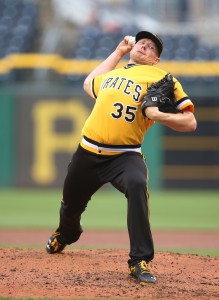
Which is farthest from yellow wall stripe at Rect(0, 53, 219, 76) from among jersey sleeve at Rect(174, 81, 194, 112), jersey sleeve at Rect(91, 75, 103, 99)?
jersey sleeve at Rect(174, 81, 194, 112)

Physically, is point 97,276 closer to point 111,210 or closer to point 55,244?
point 55,244

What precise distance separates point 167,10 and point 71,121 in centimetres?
527

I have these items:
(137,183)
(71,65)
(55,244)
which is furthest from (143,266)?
(71,65)

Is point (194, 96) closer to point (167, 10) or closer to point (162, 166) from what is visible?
point (162, 166)

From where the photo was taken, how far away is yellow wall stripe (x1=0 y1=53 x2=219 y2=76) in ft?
50.7

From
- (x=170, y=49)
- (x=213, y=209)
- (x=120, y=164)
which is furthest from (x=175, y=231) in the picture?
(x=170, y=49)

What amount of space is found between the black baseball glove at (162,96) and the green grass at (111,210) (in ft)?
15.7

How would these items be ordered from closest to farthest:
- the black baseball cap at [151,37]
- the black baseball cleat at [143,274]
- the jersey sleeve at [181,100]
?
the black baseball cleat at [143,274] < the jersey sleeve at [181,100] < the black baseball cap at [151,37]

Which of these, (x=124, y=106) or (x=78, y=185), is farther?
(x=78, y=185)

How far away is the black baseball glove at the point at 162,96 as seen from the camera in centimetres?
523

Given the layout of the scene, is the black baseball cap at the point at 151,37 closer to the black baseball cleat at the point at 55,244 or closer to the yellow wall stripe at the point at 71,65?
the black baseball cleat at the point at 55,244

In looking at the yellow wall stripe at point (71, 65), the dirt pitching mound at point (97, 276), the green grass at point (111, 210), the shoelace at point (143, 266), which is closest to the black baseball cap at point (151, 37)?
the shoelace at point (143, 266)

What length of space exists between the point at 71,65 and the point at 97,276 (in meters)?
10.6

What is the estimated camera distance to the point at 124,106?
542cm
